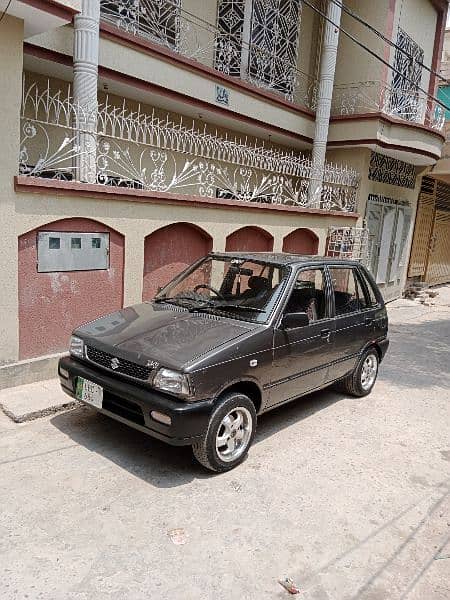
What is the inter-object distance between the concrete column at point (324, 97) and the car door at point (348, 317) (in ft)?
13.6

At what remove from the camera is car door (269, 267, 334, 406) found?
4188 millimetres

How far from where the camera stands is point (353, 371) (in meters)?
5.52

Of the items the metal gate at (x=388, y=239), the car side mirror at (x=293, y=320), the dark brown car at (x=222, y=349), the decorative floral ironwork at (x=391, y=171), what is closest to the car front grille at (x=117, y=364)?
the dark brown car at (x=222, y=349)

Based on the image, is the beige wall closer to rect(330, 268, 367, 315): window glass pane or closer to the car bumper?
the car bumper

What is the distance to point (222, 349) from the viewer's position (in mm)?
3621

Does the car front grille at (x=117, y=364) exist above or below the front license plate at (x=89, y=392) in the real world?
above

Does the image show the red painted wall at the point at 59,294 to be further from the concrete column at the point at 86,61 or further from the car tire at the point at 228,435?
the car tire at the point at 228,435

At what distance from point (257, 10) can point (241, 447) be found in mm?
9157

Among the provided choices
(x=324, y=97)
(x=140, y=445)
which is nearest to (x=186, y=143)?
(x=324, y=97)

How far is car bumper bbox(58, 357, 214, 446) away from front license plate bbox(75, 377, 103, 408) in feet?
0.13

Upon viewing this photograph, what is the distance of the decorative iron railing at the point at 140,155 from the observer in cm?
545

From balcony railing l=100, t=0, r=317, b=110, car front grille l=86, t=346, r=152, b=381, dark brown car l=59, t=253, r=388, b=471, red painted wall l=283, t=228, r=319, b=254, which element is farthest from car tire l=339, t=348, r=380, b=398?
balcony railing l=100, t=0, r=317, b=110

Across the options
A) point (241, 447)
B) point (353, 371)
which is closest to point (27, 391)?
point (241, 447)

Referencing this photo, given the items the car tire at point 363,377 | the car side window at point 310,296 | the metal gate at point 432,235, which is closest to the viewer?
the car side window at point 310,296
